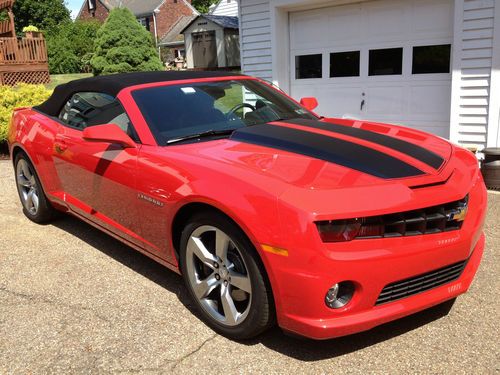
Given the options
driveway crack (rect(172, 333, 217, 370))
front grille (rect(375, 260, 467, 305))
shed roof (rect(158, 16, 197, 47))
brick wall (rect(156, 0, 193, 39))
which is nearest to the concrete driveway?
driveway crack (rect(172, 333, 217, 370))

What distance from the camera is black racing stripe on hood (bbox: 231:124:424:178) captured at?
8.82 feet

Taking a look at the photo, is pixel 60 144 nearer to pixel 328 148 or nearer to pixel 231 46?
pixel 328 148

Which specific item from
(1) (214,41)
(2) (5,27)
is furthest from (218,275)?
(2) (5,27)

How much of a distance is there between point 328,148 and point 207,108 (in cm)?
108

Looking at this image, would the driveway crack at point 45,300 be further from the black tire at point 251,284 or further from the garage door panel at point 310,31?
the garage door panel at point 310,31

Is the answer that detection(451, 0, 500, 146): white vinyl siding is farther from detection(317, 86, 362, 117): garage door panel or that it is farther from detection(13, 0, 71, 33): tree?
detection(13, 0, 71, 33): tree

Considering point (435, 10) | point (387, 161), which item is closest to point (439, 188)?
point (387, 161)

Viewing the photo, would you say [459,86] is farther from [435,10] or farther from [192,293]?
[192,293]

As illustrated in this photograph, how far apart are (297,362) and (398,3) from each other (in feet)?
21.2

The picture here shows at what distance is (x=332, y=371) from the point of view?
251 centimetres

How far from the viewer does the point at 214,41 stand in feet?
78.1

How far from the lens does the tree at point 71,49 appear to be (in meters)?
31.3

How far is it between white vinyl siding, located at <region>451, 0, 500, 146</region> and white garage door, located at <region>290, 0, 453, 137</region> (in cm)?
30

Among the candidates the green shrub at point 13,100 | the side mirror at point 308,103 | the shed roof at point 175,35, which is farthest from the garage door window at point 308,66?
the shed roof at point 175,35
